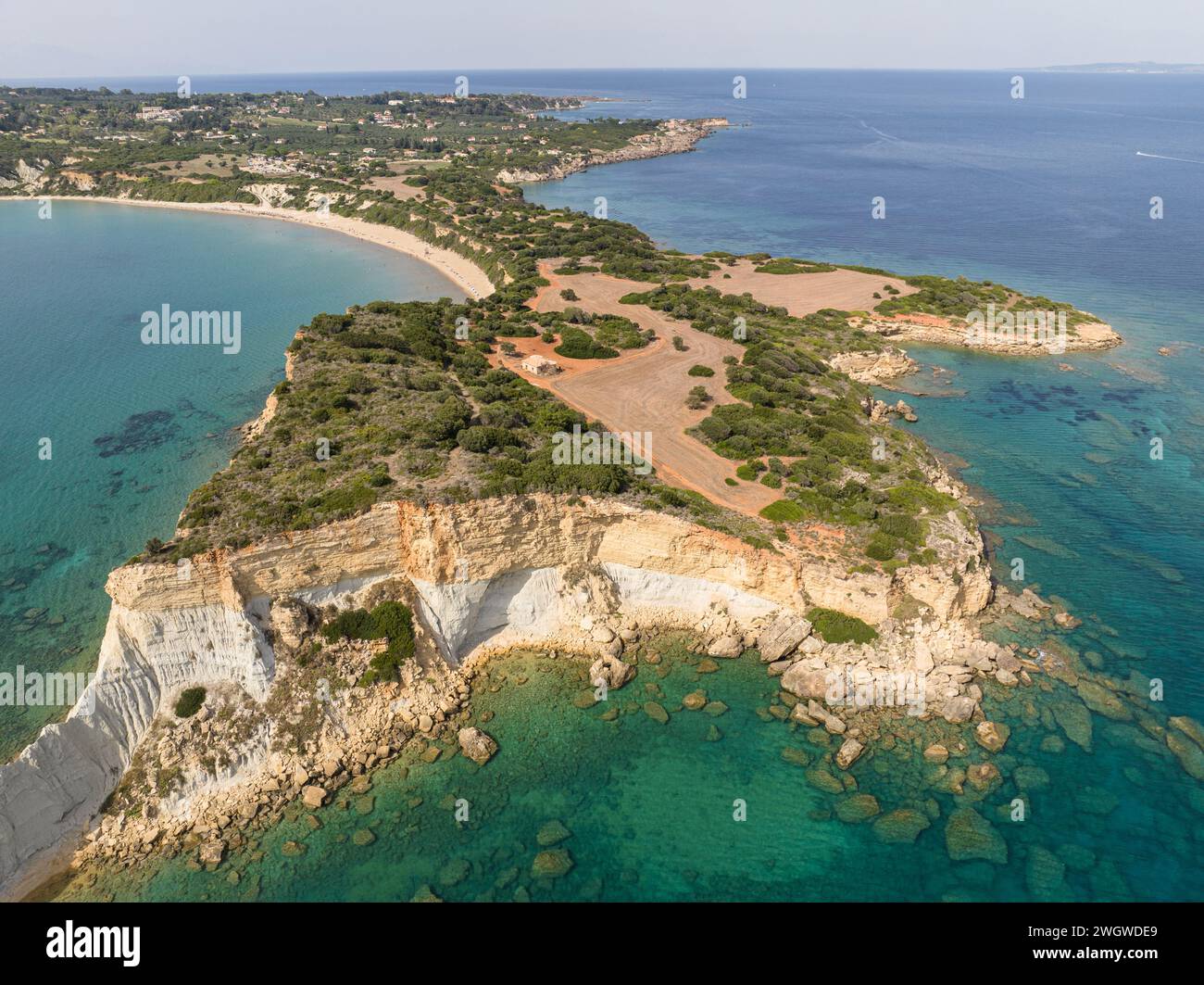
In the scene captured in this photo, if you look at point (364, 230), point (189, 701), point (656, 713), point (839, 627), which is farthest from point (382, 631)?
point (364, 230)

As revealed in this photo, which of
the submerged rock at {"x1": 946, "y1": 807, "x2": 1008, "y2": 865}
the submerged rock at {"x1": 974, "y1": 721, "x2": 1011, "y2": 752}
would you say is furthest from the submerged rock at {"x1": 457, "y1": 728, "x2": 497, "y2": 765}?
the submerged rock at {"x1": 974, "y1": 721, "x2": 1011, "y2": 752}

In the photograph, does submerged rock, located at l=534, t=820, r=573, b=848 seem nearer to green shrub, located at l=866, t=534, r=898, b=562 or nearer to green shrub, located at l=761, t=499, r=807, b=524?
green shrub, located at l=761, t=499, r=807, b=524

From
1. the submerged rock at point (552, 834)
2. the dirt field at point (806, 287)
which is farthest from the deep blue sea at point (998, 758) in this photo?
the dirt field at point (806, 287)

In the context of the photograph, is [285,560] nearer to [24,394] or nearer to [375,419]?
[375,419]

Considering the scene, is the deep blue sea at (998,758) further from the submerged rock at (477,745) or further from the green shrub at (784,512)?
the green shrub at (784,512)

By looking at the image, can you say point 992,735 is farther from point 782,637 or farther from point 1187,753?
point 782,637

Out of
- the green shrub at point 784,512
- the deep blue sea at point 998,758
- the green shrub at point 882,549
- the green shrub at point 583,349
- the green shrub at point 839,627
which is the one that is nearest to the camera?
the deep blue sea at point 998,758
